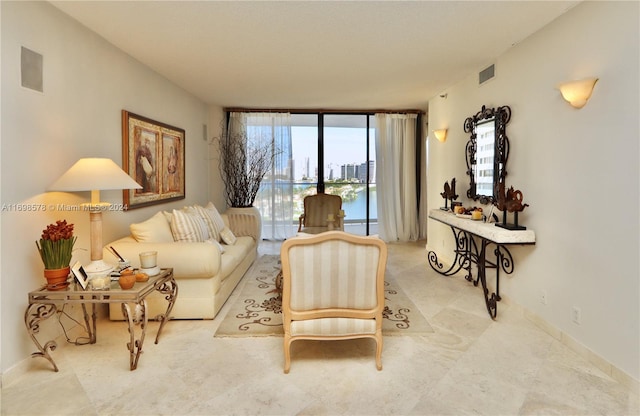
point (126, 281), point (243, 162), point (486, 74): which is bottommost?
point (126, 281)

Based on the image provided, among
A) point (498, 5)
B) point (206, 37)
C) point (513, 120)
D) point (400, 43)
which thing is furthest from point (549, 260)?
point (206, 37)

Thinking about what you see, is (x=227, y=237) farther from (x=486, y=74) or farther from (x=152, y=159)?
(x=486, y=74)

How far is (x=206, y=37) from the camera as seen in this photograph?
3150 millimetres

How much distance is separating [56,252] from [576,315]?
3.72m

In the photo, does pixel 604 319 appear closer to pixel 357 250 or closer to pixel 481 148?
pixel 357 250

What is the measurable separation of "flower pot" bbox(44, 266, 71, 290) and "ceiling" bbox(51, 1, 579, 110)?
75.2 inches

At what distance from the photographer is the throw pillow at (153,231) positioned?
3270mm

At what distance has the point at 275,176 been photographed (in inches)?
267

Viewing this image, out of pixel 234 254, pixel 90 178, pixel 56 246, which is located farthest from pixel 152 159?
pixel 56 246

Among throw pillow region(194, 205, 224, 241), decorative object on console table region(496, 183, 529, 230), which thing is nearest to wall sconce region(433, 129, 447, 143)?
decorative object on console table region(496, 183, 529, 230)

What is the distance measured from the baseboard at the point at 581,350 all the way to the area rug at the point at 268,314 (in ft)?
3.11

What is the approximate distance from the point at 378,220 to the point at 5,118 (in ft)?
18.8

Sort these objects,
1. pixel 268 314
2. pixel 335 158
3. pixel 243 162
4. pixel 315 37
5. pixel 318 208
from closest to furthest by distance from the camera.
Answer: pixel 315 37 → pixel 268 314 → pixel 318 208 → pixel 243 162 → pixel 335 158

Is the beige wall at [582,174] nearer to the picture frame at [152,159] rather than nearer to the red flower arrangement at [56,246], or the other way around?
the red flower arrangement at [56,246]
